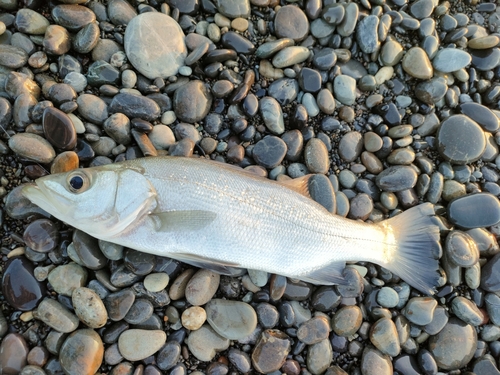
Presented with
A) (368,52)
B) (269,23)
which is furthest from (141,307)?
(368,52)

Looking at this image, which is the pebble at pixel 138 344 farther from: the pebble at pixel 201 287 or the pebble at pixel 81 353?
the pebble at pixel 201 287

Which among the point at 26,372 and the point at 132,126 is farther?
the point at 132,126

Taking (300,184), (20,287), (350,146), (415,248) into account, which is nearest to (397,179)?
(350,146)

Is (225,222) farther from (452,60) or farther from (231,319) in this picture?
(452,60)

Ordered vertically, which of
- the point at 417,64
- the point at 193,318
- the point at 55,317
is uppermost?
the point at 417,64

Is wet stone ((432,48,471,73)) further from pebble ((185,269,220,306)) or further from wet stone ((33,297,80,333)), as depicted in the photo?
wet stone ((33,297,80,333))

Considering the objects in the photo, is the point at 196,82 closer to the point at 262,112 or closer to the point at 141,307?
the point at 262,112

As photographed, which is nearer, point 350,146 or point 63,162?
point 63,162
